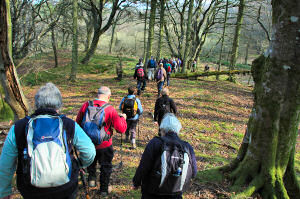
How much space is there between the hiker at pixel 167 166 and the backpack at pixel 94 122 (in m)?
1.01

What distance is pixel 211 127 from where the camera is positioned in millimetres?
7938

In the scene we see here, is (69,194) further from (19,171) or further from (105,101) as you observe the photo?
(105,101)

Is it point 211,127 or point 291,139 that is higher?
point 291,139

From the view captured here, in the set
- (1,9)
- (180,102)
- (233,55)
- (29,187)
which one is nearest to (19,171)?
(29,187)

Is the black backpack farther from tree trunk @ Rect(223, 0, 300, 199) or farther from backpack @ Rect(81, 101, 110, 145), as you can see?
backpack @ Rect(81, 101, 110, 145)

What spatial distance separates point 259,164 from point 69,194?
3.05 metres

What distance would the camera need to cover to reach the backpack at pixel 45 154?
1.79 metres

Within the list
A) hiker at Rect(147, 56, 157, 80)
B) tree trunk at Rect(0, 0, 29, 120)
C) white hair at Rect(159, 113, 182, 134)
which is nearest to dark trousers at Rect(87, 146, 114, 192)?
white hair at Rect(159, 113, 182, 134)

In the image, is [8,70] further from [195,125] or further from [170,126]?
[195,125]

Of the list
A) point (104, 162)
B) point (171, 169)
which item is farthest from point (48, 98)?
point (104, 162)

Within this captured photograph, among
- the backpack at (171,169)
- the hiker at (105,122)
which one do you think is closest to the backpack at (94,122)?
the hiker at (105,122)

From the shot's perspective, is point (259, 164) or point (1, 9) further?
point (259, 164)

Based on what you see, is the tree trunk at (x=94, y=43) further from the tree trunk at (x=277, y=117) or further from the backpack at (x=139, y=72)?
the tree trunk at (x=277, y=117)

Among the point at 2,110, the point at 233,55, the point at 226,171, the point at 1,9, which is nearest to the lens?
the point at 1,9
